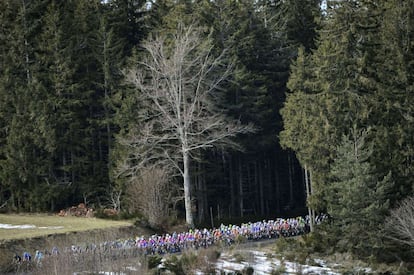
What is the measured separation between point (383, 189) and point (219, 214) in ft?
54.0

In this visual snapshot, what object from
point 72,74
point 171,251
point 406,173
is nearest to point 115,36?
point 72,74

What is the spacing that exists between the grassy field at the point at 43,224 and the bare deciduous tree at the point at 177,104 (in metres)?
3.73

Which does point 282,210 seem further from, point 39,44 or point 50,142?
point 39,44

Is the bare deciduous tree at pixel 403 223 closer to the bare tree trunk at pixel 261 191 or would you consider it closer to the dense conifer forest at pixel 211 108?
the dense conifer forest at pixel 211 108

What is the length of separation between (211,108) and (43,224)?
12.4 m

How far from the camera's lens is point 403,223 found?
24.1 meters

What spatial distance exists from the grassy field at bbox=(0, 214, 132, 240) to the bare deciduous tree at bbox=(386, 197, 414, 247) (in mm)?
13834

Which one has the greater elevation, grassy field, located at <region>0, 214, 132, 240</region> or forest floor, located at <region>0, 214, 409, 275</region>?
grassy field, located at <region>0, 214, 132, 240</region>

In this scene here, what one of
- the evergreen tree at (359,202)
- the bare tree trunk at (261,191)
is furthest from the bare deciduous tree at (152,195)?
the bare tree trunk at (261,191)

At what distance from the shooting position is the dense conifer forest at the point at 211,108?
95.0ft

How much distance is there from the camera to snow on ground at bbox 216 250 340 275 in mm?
21922

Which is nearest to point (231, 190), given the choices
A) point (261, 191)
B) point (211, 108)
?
point (261, 191)

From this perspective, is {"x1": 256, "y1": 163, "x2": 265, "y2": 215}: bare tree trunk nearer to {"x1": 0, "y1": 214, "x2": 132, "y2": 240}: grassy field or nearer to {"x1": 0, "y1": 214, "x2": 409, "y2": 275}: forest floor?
{"x1": 0, "y1": 214, "x2": 409, "y2": 275}: forest floor

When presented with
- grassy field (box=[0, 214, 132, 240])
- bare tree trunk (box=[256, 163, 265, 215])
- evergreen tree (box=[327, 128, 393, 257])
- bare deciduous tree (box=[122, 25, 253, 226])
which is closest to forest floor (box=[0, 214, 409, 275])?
grassy field (box=[0, 214, 132, 240])
